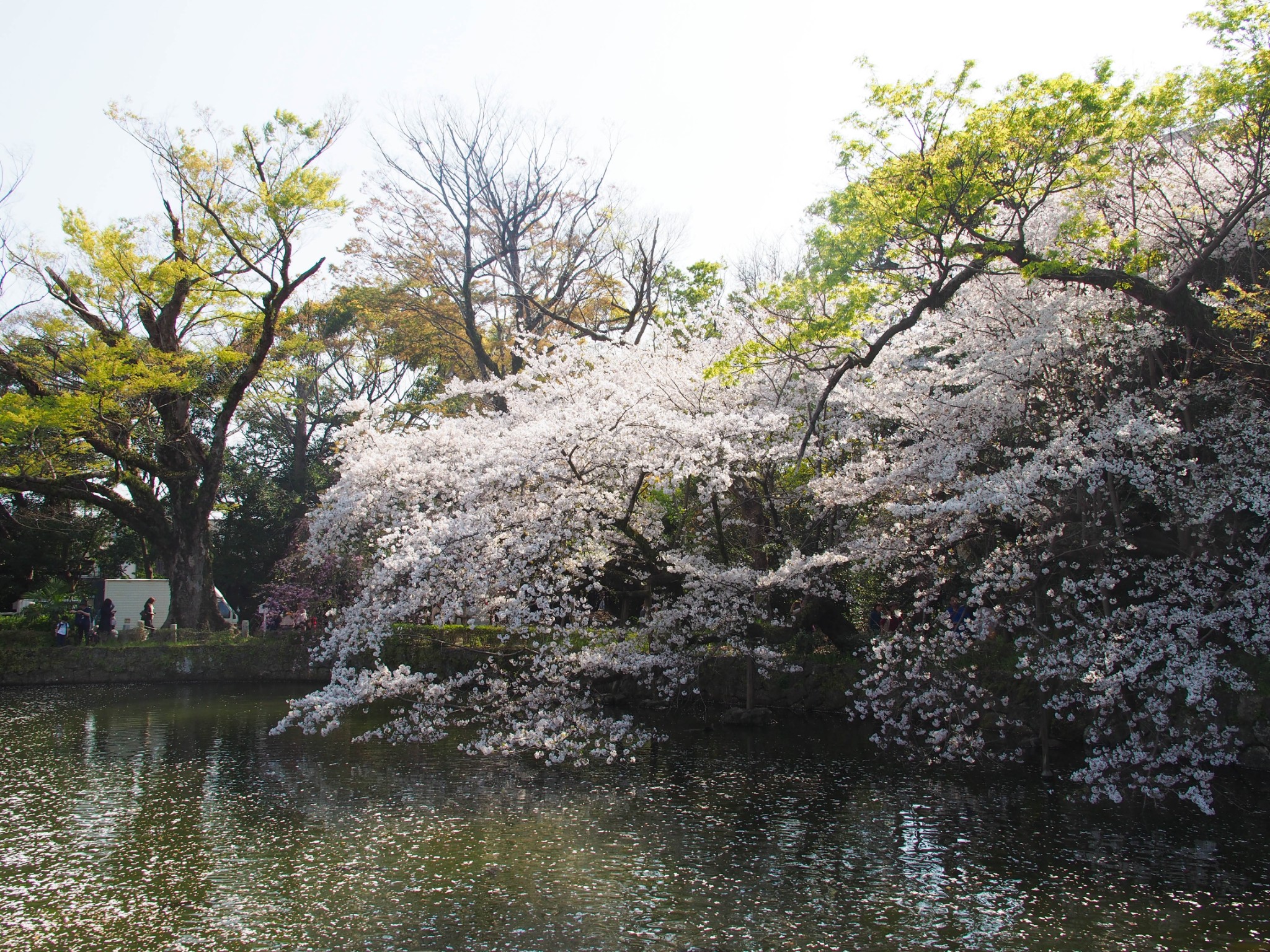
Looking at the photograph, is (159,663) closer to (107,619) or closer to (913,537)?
(107,619)

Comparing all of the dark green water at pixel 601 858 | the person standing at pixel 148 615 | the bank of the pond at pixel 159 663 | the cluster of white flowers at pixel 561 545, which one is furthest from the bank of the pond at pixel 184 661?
the dark green water at pixel 601 858

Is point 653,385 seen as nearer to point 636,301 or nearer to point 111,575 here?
point 636,301

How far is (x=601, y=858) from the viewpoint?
7.34m

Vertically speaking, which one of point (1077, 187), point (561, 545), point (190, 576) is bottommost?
point (190, 576)

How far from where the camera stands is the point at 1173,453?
8.97 meters

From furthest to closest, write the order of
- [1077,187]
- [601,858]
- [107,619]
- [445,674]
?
[107,619] < [445,674] < [1077,187] < [601,858]

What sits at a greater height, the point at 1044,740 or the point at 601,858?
the point at 1044,740

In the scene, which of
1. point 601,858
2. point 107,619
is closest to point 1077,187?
point 601,858

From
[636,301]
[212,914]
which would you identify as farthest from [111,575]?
[212,914]

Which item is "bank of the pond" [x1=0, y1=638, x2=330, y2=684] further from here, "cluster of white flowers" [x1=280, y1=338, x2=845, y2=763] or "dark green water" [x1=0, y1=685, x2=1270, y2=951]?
"dark green water" [x1=0, y1=685, x2=1270, y2=951]

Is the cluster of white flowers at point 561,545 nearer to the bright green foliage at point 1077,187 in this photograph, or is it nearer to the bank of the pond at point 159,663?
the bright green foliage at point 1077,187

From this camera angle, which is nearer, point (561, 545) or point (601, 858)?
point (601, 858)

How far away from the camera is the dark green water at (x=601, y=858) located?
5969 mm

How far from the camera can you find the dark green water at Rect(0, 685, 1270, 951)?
5.97m
